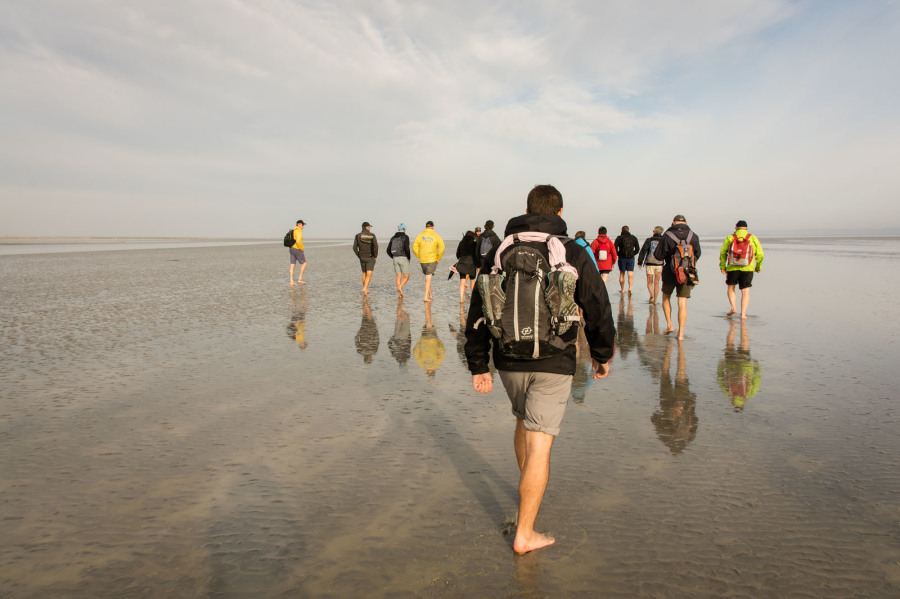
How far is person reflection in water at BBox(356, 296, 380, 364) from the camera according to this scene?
7.55 m

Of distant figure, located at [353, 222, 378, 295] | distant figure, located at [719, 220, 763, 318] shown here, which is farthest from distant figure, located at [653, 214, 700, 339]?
distant figure, located at [353, 222, 378, 295]

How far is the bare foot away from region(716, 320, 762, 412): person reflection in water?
3009 mm

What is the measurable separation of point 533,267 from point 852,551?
2.21m

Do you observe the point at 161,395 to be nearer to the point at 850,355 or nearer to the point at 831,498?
the point at 831,498

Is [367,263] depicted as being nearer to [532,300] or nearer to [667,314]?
[667,314]

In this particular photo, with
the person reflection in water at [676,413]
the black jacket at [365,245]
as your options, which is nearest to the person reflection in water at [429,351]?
the person reflection in water at [676,413]

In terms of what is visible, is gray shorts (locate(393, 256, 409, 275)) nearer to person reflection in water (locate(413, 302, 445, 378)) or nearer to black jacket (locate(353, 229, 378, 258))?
black jacket (locate(353, 229, 378, 258))

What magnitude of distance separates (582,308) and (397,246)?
1125 cm

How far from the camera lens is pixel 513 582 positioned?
2695 millimetres

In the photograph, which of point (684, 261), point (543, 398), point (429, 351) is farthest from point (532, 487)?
point (684, 261)

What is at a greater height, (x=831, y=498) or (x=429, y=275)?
(x=429, y=275)

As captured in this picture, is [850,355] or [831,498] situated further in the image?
[850,355]

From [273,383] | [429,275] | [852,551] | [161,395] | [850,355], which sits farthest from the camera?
[429,275]

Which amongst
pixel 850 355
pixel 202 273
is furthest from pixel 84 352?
pixel 202 273
